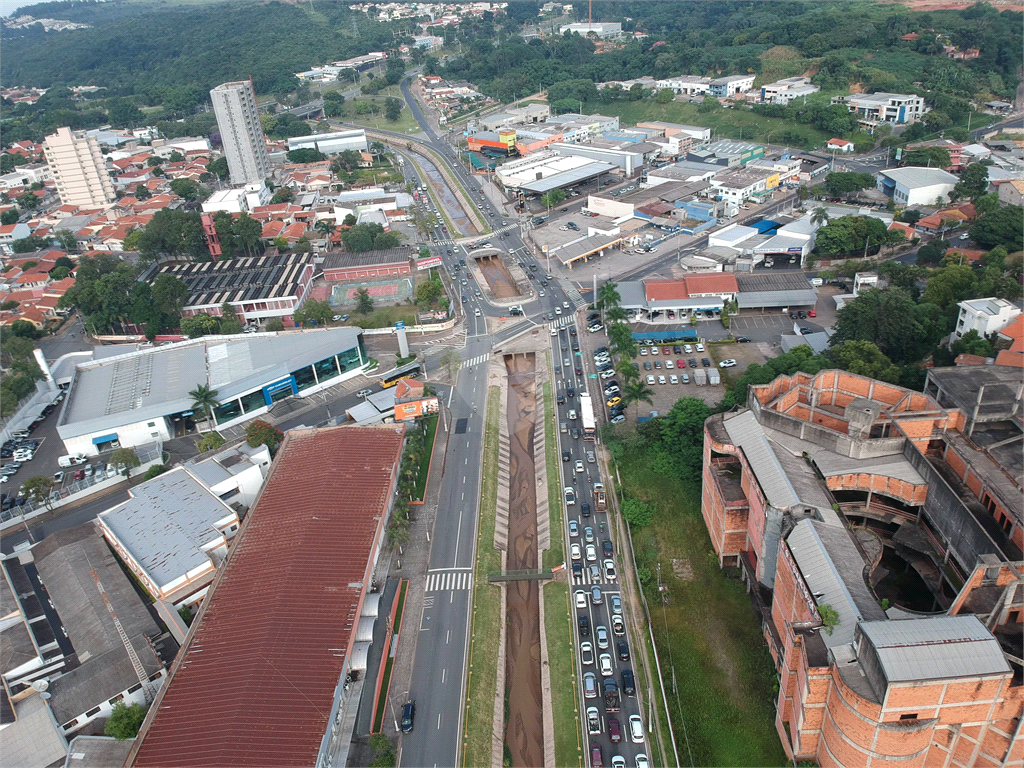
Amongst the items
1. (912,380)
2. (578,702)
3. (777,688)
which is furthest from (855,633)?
(912,380)

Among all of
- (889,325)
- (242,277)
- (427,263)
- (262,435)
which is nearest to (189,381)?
(262,435)

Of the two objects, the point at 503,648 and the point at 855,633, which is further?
the point at 503,648

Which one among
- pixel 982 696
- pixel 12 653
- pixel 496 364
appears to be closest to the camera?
pixel 982 696

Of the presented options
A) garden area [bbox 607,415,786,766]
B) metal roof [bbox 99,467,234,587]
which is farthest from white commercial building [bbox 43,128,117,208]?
garden area [bbox 607,415,786,766]

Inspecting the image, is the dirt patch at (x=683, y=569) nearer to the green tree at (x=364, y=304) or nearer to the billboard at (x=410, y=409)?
the billboard at (x=410, y=409)

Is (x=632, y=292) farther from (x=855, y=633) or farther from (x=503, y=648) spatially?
(x=855, y=633)

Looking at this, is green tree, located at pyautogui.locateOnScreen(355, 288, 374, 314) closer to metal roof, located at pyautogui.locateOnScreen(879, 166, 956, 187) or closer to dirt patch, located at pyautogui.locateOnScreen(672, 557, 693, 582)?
dirt patch, located at pyautogui.locateOnScreen(672, 557, 693, 582)
